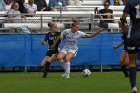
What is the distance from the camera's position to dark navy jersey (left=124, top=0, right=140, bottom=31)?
1323 centimetres

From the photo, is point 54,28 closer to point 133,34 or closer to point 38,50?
point 38,50

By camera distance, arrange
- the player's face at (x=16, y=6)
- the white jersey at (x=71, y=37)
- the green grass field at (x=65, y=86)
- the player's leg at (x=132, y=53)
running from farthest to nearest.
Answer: the player's face at (x=16, y=6), the white jersey at (x=71, y=37), the green grass field at (x=65, y=86), the player's leg at (x=132, y=53)

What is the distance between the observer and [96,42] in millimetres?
24688

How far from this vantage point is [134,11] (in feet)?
43.9

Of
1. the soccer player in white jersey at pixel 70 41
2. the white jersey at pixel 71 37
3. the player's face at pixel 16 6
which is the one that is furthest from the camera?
the player's face at pixel 16 6

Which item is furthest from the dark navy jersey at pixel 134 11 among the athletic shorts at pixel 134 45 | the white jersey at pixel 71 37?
the white jersey at pixel 71 37

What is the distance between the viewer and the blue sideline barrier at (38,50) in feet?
79.2

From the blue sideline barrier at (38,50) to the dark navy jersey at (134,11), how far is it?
11099 millimetres

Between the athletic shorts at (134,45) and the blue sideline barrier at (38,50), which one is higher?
the athletic shorts at (134,45)

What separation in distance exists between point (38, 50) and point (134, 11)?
11.3 metres

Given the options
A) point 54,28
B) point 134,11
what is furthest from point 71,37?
point 134,11

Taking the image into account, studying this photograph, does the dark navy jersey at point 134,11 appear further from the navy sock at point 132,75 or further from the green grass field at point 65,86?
the green grass field at point 65,86

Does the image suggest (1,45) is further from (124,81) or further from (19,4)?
(124,81)

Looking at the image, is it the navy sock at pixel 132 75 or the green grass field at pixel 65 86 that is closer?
the navy sock at pixel 132 75
